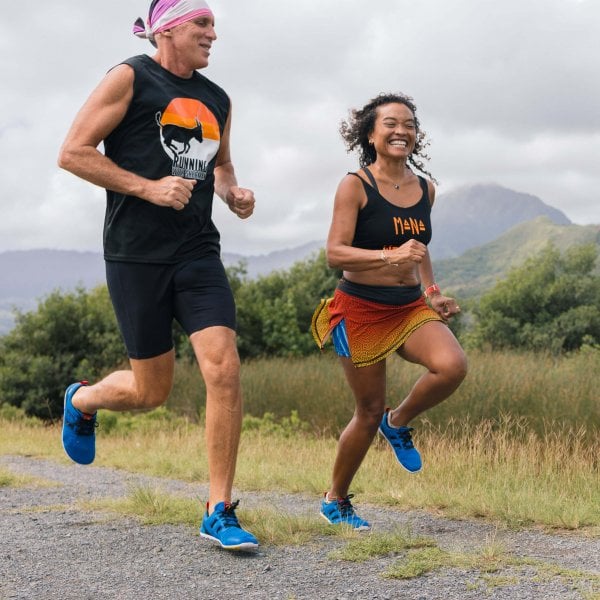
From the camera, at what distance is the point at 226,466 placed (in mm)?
4234

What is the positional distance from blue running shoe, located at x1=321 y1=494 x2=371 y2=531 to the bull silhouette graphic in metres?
2.07

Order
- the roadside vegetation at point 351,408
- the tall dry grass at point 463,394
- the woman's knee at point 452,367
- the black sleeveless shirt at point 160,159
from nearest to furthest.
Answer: the black sleeveless shirt at point 160,159 < the woman's knee at point 452,367 < the roadside vegetation at point 351,408 < the tall dry grass at point 463,394

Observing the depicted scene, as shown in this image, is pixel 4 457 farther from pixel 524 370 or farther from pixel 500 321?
pixel 500 321

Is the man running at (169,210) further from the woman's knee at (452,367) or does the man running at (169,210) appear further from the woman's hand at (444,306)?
the woman's hand at (444,306)

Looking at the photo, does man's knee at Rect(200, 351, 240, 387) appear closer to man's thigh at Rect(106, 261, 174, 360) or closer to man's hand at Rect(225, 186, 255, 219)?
man's thigh at Rect(106, 261, 174, 360)

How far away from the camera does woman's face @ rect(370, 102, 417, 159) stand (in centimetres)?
479

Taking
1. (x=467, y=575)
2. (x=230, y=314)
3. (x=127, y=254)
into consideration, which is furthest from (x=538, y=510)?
(x=127, y=254)

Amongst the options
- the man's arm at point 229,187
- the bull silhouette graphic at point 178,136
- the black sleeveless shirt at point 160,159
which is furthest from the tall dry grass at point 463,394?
the bull silhouette graphic at point 178,136

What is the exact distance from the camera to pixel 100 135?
4.27 metres

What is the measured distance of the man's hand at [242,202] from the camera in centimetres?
460

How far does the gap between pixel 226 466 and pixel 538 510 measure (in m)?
1.85

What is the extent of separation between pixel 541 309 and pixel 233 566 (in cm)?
2396

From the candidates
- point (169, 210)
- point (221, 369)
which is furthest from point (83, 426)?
point (169, 210)

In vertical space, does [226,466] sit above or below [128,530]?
above
